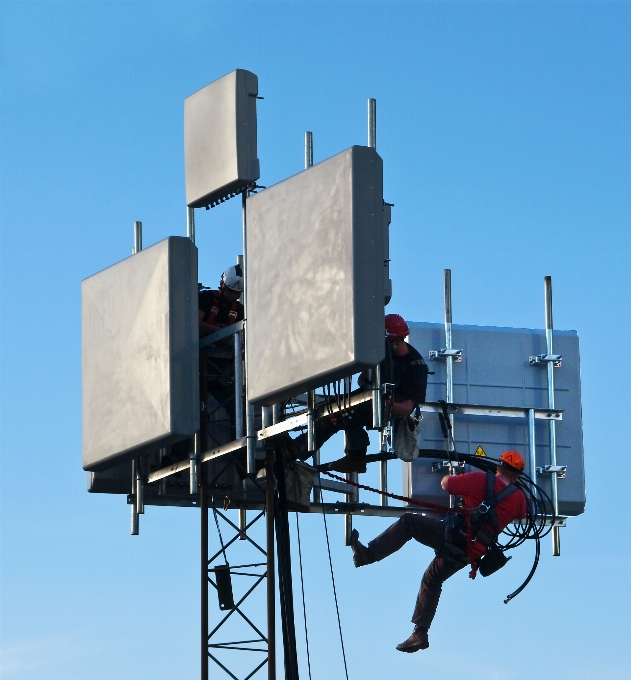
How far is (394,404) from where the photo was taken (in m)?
24.4

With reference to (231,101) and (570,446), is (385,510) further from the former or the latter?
(231,101)

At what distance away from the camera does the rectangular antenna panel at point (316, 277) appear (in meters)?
22.8

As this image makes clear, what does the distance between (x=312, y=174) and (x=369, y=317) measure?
1.77m

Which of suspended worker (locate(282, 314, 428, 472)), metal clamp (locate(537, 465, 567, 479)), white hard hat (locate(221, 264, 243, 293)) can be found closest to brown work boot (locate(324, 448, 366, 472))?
suspended worker (locate(282, 314, 428, 472))

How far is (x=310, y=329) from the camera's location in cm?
2327

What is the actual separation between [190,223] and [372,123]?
3.06m

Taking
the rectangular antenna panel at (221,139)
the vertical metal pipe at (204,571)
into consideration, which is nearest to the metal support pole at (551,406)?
the vertical metal pipe at (204,571)

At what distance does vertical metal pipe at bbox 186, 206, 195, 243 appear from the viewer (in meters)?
26.2

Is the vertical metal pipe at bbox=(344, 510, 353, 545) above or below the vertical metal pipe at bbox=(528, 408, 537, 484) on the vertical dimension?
below

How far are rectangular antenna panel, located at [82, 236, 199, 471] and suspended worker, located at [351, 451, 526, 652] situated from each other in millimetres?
3257

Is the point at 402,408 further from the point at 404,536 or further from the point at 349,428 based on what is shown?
the point at 404,536

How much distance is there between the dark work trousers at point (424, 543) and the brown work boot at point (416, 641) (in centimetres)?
7

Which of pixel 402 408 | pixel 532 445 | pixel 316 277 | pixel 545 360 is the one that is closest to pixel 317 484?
pixel 402 408

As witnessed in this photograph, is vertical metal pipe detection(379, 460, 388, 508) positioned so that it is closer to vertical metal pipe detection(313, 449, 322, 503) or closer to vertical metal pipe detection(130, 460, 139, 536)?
vertical metal pipe detection(313, 449, 322, 503)
